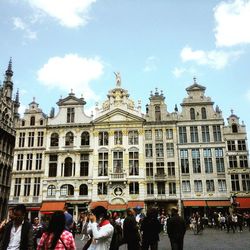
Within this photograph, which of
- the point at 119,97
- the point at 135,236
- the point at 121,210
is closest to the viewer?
the point at 135,236

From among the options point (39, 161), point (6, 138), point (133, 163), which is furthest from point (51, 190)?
point (6, 138)

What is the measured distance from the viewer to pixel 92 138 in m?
42.8

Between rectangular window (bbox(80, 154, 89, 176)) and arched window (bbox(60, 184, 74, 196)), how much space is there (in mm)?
2264

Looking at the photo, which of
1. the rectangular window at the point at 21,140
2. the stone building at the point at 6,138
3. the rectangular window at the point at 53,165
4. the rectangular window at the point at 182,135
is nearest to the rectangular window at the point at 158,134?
the rectangular window at the point at 182,135

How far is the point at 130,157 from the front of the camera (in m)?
41.3

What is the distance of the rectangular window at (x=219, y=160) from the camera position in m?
39.7

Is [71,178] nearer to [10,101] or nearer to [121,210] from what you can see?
[121,210]

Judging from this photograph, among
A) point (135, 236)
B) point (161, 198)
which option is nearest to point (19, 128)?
point (161, 198)

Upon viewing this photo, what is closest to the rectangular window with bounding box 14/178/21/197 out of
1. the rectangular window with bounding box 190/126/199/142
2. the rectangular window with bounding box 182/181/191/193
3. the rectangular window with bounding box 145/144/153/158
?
the rectangular window with bounding box 145/144/153/158

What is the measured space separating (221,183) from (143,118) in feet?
42.5

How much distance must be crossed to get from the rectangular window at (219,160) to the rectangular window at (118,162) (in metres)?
12.2

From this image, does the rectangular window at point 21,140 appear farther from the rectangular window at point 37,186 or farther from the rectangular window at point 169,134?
the rectangular window at point 169,134

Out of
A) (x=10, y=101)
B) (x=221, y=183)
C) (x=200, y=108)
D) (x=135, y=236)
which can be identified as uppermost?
(x=10, y=101)

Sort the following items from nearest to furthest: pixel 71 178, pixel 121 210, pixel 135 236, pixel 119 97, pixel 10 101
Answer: pixel 135 236, pixel 121 210, pixel 71 178, pixel 119 97, pixel 10 101
